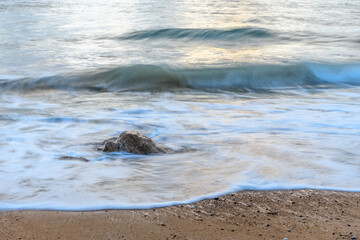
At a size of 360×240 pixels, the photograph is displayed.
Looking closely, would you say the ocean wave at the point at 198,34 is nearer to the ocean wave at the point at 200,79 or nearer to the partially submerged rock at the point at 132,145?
the ocean wave at the point at 200,79

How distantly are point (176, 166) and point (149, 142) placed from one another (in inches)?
15.5

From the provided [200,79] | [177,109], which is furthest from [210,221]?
[200,79]

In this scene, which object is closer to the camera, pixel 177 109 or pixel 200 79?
pixel 177 109

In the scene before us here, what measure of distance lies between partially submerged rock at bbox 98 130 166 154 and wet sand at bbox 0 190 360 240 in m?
0.97

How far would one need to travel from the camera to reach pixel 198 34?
1267cm

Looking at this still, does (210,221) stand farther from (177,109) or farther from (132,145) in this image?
(177,109)

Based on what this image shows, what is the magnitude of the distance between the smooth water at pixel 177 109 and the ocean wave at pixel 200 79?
4cm

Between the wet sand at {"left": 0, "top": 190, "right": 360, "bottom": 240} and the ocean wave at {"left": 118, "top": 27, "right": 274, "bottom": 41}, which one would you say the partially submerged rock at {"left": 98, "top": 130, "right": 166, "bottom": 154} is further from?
the ocean wave at {"left": 118, "top": 27, "right": 274, "bottom": 41}

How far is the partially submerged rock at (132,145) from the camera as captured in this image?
3314 mm

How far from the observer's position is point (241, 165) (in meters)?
3.14

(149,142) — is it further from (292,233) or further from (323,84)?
(323,84)

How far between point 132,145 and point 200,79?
175 inches

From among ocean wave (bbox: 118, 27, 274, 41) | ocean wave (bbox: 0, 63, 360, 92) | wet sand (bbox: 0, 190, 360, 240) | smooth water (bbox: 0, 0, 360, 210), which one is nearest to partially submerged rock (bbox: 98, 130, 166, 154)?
smooth water (bbox: 0, 0, 360, 210)

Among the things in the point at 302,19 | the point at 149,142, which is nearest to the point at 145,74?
the point at 149,142
